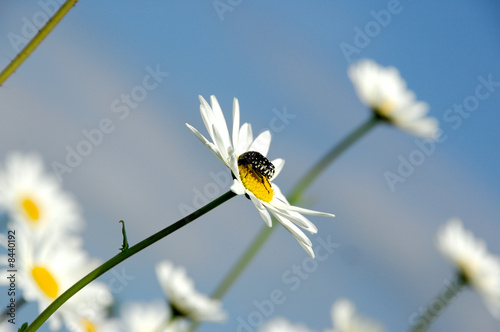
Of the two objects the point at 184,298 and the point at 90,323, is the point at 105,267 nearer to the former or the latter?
the point at 90,323

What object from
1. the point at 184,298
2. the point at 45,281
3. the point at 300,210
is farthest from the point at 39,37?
the point at 184,298

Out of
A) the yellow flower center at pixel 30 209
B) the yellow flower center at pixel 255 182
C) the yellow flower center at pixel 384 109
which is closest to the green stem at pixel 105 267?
the yellow flower center at pixel 255 182

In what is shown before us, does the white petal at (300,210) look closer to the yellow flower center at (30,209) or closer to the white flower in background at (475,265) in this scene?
the yellow flower center at (30,209)

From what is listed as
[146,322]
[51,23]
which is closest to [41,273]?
[51,23]

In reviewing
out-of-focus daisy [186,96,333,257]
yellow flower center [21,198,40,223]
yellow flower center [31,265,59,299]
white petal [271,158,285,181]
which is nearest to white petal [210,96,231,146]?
out-of-focus daisy [186,96,333,257]

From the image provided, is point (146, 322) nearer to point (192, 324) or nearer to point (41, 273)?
point (192, 324)

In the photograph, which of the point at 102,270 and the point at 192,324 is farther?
the point at 192,324
